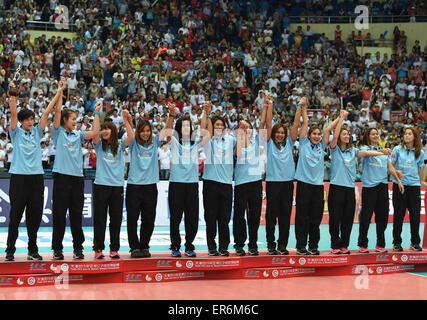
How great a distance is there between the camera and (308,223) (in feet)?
31.3

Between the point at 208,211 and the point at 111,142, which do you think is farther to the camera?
the point at 208,211

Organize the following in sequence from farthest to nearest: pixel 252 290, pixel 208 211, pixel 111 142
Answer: pixel 208 211 → pixel 111 142 → pixel 252 290

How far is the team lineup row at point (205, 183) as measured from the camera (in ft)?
28.0

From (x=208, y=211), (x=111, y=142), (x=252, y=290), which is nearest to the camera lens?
(x=252, y=290)

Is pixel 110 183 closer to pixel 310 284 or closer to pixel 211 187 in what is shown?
pixel 211 187

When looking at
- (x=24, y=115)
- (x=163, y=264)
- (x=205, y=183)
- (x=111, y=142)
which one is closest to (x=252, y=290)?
(x=163, y=264)

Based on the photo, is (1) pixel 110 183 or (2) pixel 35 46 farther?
(2) pixel 35 46

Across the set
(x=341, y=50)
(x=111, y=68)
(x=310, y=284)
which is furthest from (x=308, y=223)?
(x=341, y=50)

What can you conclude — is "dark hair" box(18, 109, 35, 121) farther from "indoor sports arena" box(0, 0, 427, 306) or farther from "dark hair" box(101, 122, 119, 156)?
"dark hair" box(101, 122, 119, 156)

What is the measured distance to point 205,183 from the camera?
9.27 metres

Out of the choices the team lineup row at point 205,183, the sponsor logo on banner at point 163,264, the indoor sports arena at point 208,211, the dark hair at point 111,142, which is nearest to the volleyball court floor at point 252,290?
the indoor sports arena at point 208,211

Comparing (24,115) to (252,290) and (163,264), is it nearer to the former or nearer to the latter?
(163,264)

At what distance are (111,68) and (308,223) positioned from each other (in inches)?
553

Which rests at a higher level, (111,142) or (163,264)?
(111,142)
